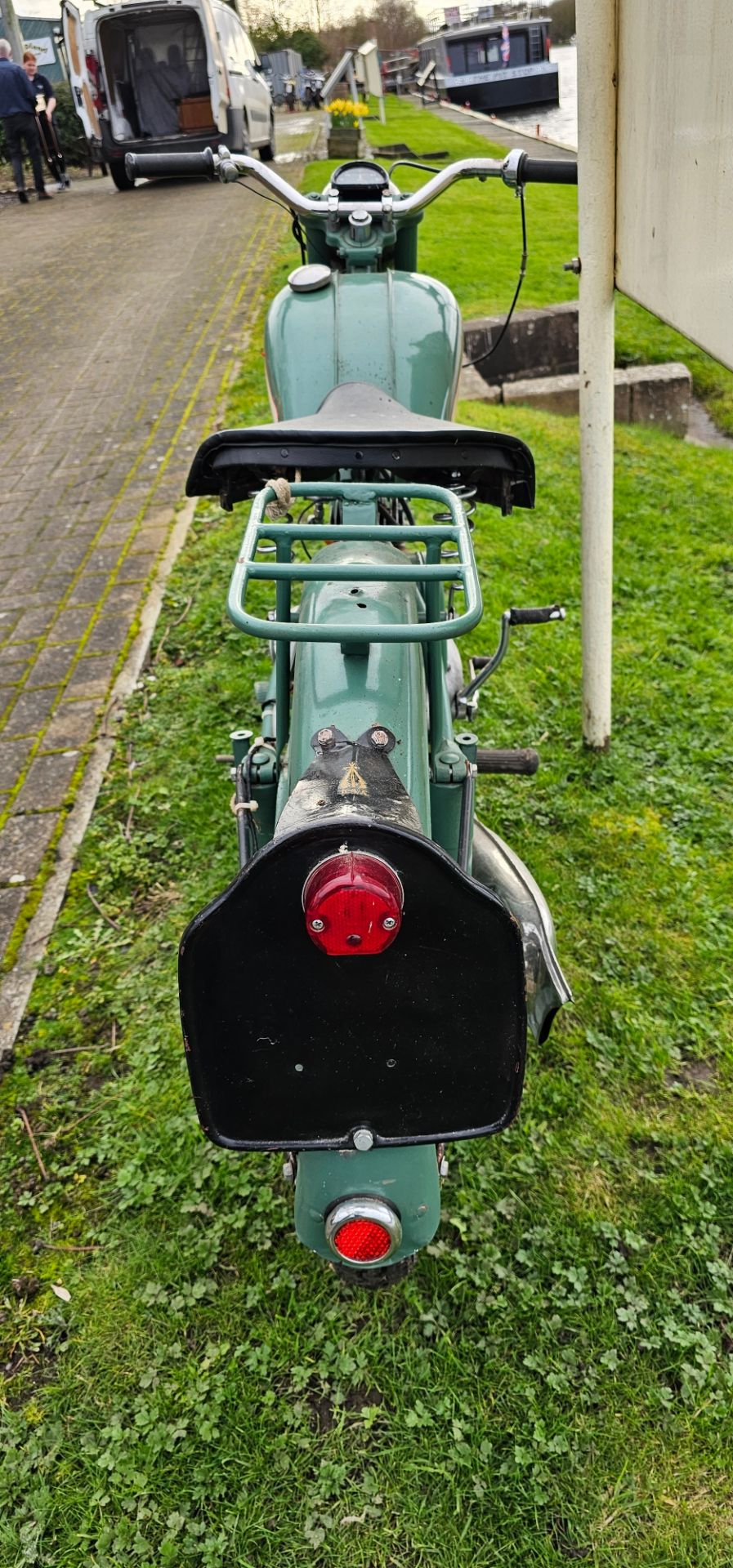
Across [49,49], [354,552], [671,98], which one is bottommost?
[354,552]

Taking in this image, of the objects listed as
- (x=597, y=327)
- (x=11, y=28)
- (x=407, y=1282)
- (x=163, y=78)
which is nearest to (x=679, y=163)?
(x=597, y=327)

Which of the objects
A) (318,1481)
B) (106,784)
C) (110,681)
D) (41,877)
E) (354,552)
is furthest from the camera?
(110,681)

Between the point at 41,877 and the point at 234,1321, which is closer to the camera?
the point at 234,1321

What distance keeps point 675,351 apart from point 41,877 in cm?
659

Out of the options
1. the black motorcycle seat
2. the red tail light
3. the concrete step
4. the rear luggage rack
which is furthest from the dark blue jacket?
the red tail light

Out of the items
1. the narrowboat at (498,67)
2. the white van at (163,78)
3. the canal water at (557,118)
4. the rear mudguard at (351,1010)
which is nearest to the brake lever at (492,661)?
the rear mudguard at (351,1010)

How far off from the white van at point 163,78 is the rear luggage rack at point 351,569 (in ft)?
36.1

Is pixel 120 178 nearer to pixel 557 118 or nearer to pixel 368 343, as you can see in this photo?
pixel 368 343

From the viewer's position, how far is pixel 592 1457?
1796 mm

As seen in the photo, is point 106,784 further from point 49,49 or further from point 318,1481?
point 49,49

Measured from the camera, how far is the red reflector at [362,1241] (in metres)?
1.50

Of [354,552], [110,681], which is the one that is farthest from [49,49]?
[354,552]

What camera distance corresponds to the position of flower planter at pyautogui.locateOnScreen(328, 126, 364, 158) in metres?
14.8

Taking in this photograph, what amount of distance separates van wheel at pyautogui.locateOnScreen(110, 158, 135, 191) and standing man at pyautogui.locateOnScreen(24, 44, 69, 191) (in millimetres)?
1063
